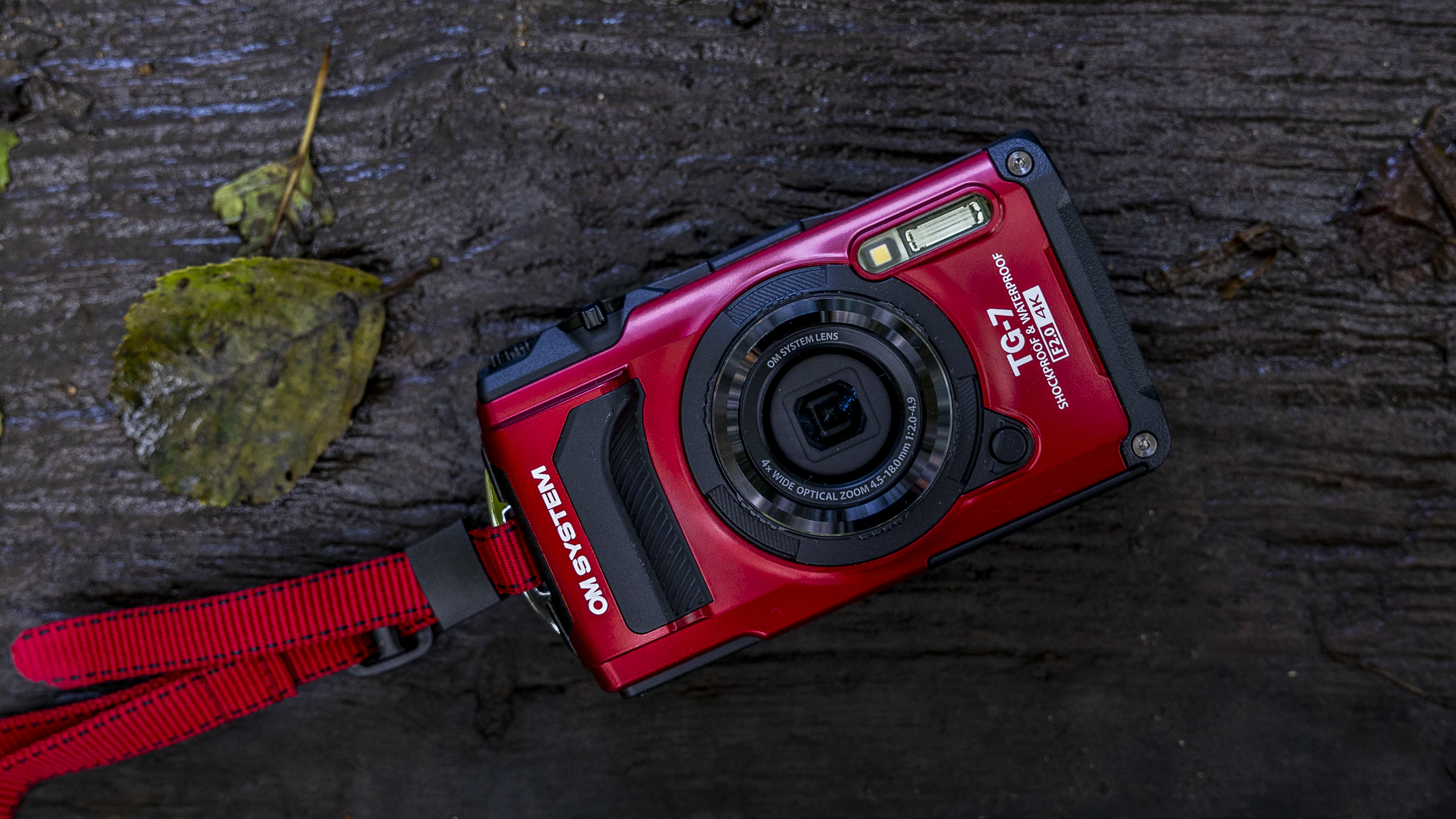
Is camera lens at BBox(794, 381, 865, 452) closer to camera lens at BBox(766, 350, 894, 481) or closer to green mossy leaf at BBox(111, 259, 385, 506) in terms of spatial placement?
camera lens at BBox(766, 350, 894, 481)

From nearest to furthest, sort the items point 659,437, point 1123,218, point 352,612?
point 659,437 < point 352,612 < point 1123,218

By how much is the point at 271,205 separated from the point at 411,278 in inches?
13.0

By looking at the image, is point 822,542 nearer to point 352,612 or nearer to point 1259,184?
point 352,612

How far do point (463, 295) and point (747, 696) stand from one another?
1.01 meters

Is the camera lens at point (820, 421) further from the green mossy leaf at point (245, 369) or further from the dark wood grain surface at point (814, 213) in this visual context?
the green mossy leaf at point (245, 369)

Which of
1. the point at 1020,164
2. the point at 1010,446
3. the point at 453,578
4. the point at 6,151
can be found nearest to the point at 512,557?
the point at 453,578

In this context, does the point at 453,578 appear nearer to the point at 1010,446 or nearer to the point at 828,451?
the point at 828,451

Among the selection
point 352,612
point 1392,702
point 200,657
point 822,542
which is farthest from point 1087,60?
point 200,657

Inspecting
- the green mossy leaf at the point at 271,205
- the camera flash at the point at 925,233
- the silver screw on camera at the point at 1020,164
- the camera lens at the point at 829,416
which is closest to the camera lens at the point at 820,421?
the camera lens at the point at 829,416

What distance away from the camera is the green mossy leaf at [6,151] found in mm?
1792

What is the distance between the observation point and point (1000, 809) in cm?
178

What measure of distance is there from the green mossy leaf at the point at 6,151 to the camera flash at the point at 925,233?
1787 mm

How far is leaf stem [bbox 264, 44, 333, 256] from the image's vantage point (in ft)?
5.74

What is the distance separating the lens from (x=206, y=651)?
1662 mm
